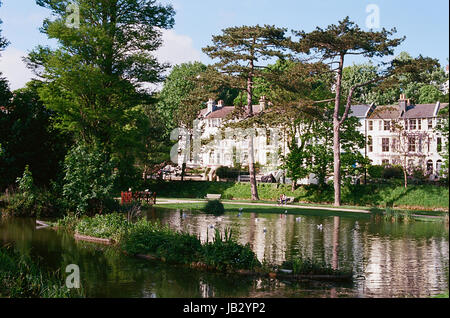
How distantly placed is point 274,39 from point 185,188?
16688 mm

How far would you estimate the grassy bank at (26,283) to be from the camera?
9391 millimetres

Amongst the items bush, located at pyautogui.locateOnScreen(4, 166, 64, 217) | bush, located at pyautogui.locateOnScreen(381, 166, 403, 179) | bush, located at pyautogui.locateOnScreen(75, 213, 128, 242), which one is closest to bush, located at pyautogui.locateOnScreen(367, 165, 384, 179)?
bush, located at pyautogui.locateOnScreen(381, 166, 403, 179)

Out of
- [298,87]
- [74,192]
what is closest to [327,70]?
[298,87]

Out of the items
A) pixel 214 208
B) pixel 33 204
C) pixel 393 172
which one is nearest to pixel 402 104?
pixel 393 172

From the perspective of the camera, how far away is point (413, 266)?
41.5ft

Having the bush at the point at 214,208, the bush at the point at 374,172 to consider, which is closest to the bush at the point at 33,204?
the bush at the point at 214,208

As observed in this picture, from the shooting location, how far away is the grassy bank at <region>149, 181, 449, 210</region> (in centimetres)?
3391

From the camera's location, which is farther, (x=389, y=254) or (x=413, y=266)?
(x=389, y=254)

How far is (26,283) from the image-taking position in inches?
411

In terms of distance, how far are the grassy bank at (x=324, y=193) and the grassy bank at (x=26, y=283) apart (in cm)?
2586

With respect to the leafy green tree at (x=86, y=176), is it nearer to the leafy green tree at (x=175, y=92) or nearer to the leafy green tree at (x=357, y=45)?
the leafy green tree at (x=357, y=45)

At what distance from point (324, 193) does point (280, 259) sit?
26.9 metres

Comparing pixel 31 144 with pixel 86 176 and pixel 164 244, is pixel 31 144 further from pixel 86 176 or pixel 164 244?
pixel 164 244
